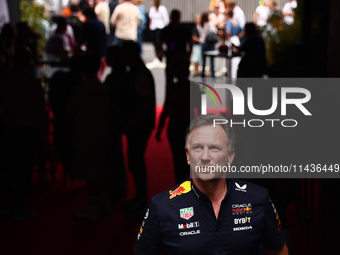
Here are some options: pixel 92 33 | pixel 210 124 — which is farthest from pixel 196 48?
pixel 210 124

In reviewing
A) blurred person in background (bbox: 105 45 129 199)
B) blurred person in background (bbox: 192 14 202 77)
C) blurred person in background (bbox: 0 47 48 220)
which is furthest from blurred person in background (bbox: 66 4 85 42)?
blurred person in background (bbox: 0 47 48 220)

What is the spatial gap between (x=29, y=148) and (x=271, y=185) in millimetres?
2602

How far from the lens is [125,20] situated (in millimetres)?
10680

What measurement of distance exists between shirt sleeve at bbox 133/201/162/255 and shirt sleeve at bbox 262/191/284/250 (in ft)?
1.50

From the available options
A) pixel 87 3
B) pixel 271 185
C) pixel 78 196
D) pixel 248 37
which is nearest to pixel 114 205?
pixel 78 196

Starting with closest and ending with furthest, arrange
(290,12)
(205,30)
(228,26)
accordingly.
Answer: (228,26), (290,12), (205,30)

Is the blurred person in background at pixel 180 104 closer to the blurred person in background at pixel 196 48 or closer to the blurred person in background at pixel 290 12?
the blurred person in background at pixel 290 12

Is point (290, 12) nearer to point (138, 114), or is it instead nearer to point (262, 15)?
point (262, 15)

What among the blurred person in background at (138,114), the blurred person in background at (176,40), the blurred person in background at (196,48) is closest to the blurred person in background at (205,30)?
the blurred person in background at (196,48)

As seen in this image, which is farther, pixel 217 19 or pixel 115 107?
pixel 217 19

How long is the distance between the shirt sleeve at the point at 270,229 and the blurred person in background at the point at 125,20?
356 inches

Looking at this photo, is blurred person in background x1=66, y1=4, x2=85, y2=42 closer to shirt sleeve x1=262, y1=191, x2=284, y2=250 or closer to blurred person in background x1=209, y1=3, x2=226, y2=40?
blurred person in background x1=209, y1=3, x2=226, y2=40

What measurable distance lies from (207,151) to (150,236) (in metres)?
0.43

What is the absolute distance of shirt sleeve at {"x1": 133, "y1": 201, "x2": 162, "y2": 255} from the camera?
6.44ft
